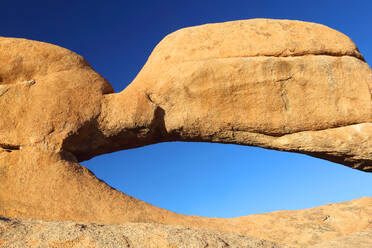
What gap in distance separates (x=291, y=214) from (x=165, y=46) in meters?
4.54

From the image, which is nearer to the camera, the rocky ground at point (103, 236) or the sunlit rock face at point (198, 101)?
the rocky ground at point (103, 236)

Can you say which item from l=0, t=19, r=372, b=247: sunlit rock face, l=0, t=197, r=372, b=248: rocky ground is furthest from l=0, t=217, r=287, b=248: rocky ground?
l=0, t=19, r=372, b=247: sunlit rock face

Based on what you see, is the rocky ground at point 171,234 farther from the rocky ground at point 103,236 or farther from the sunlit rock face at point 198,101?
the sunlit rock face at point 198,101

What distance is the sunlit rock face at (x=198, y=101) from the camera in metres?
6.80

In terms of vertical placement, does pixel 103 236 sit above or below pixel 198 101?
below

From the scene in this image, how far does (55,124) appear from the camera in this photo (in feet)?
22.4

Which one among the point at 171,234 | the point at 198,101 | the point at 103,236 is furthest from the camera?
the point at 198,101

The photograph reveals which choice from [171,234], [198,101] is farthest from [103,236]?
[198,101]

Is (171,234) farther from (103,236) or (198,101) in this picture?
(198,101)

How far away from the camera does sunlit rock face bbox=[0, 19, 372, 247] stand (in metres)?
6.80

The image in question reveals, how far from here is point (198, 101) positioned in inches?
301

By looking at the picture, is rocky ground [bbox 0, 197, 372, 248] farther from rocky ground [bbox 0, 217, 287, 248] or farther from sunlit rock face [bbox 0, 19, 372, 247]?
→ sunlit rock face [bbox 0, 19, 372, 247]

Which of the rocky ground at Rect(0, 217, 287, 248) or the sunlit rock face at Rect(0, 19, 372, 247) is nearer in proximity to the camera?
the rocky ground at Rect(0, 217, 287, 248)

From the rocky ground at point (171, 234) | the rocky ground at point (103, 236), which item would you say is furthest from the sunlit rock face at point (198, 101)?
the rocky ground at point (103, 236)
